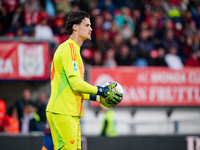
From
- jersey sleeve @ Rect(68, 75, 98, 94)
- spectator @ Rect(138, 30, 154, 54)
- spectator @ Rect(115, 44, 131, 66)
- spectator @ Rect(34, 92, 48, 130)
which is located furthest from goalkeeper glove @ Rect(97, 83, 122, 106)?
spectator @ Rect(138, 30, 154, 54)

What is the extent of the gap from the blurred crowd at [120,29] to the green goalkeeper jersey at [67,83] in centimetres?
738

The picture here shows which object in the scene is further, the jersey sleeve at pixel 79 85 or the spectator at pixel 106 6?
the spectator at pixel 106 6

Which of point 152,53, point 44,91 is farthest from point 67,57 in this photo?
point 152,53

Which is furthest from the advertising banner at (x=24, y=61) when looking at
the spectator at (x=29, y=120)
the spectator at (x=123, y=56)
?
the spectator at (x=123, y=56)

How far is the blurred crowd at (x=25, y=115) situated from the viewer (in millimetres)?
10891

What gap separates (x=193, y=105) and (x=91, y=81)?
130 inches

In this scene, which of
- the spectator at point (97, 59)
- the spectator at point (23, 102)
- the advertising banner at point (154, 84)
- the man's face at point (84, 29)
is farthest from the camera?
the spectator at point (97, 59)

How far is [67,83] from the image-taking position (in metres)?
4.81

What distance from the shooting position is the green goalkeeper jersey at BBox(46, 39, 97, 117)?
4.70 metres

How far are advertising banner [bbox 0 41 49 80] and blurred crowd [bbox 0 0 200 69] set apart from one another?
429mm

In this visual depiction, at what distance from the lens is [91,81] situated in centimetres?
1261

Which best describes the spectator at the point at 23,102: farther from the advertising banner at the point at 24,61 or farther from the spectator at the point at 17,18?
the spectator at the point at 17,18

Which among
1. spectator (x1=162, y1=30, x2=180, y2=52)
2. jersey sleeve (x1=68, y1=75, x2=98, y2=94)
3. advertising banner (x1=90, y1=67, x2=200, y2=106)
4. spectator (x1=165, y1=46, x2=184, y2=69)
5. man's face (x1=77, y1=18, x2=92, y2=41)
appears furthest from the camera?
spectator (x1=162, y1=30, x2=180, y2=52)

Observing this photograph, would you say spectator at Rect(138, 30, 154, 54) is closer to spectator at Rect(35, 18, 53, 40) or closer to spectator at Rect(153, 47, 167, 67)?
spectator at Rect(153, 47, 167, 67)
